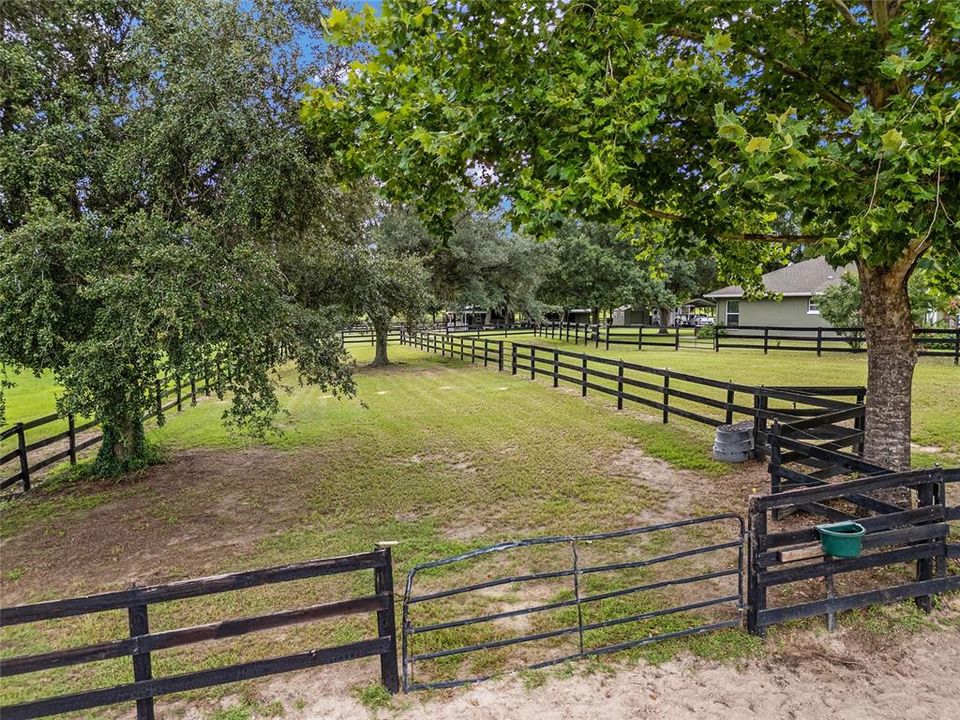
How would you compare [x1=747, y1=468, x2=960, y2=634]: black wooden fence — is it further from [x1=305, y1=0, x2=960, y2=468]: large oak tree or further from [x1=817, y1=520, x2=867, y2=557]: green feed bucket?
[x1=305, y1=0, x2=960, y2=468]: large oak tree

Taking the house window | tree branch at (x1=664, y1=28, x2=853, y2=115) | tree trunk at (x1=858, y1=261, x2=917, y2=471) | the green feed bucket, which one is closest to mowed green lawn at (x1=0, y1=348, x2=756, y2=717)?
the green feed bucket

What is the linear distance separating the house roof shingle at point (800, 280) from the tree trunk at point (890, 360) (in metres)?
23.4

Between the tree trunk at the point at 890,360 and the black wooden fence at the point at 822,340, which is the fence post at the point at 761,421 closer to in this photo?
the tree trunk at the point at 890,360

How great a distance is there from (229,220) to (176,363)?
76.3 inches

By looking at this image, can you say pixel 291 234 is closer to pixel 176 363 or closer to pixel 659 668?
pixel 176 363

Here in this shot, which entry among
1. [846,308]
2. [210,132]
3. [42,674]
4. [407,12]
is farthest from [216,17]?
[846,308]

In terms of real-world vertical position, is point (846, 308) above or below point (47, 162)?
below

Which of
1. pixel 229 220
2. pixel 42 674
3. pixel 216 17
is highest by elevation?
pixel 216 17

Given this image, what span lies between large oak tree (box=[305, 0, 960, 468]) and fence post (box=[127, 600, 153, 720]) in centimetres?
370

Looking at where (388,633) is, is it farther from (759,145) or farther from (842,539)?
(759,145)

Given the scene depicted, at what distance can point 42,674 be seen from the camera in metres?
4.07

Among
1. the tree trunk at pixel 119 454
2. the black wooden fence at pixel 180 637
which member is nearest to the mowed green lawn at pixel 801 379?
the tree trunk at pixel 119 454

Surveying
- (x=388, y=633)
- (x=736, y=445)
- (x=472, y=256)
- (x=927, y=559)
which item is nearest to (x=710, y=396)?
(x=736, y=445)

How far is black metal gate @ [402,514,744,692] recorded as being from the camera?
3.82 meters
